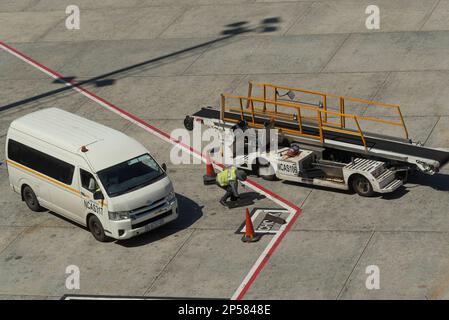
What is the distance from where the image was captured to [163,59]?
3347 cm

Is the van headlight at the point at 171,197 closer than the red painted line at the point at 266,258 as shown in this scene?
No

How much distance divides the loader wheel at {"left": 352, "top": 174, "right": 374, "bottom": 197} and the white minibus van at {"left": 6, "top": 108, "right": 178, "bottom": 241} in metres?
4.62

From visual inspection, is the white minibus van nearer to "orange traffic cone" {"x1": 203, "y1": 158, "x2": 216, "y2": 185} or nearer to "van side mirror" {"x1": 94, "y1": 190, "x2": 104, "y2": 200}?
"van side mirror" {"x1": 94, "y1": 190, "x2": 104, "y2": 200}

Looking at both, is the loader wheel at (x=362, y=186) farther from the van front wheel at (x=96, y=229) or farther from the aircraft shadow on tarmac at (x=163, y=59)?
the aircraft shadow on tarmac at (x=163, y=59)

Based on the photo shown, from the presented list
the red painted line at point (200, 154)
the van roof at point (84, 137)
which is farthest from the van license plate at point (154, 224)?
the red painted line at point (200, 154)

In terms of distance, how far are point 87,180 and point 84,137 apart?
134cm

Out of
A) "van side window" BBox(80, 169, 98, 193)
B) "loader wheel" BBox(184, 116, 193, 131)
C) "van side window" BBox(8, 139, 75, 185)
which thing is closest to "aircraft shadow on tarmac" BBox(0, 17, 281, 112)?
"loader wheel" BBox(184, 116, 193, 131)

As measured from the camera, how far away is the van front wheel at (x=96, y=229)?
2184cm

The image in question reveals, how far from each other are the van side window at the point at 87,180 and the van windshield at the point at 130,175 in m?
0.24

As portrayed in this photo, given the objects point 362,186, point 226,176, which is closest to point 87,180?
point 226,176

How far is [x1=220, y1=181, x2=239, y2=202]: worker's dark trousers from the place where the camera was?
22812mm

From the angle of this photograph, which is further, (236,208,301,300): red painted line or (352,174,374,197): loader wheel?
(352,174,374,197): loader wheel
